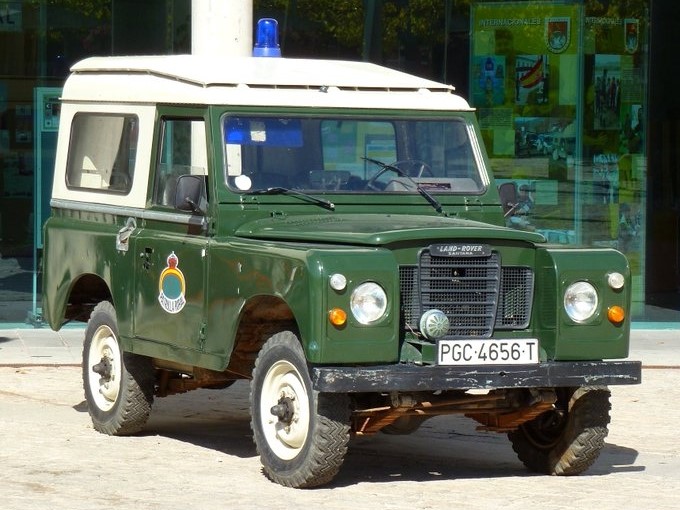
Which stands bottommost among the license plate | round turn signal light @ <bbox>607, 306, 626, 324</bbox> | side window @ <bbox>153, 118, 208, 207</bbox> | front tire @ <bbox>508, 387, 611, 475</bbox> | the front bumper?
front tire @ <bbox>508, 387, 611, 475</bbox>

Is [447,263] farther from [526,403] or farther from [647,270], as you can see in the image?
[647,270]

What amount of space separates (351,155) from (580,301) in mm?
1673

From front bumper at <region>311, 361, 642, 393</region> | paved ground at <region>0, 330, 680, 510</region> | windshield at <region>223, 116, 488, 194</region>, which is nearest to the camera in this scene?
front bumper at <region>311, 361, 642, 393</region>

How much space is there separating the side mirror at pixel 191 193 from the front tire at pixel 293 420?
1.02 meters

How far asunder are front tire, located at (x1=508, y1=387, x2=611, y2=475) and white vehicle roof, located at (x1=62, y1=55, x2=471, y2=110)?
192cm

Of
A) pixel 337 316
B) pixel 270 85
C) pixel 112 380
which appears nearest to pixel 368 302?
pixel 337 316

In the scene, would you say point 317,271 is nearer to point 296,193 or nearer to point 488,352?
point 488,352

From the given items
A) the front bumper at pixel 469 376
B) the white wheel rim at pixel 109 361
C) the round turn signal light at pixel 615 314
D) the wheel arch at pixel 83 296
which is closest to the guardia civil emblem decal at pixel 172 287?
the white wheel rim at pixel 109 361

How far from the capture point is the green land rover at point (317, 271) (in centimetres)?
823

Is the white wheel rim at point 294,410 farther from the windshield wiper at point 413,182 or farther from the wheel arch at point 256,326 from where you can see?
the windshield wiper at point 413,182

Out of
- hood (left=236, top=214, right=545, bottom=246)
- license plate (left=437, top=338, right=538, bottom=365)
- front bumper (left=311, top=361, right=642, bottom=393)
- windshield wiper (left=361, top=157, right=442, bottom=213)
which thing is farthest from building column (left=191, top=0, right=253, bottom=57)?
front bumper (left=311, top=361, right=642, bottom=393)

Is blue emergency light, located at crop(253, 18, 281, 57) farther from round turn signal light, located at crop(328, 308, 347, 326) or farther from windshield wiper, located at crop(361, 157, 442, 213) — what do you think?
round turn signal light, located at crop(328, 308, 347, 326)

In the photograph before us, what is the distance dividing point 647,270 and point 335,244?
918 cm

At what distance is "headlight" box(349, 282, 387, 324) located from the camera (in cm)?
809
